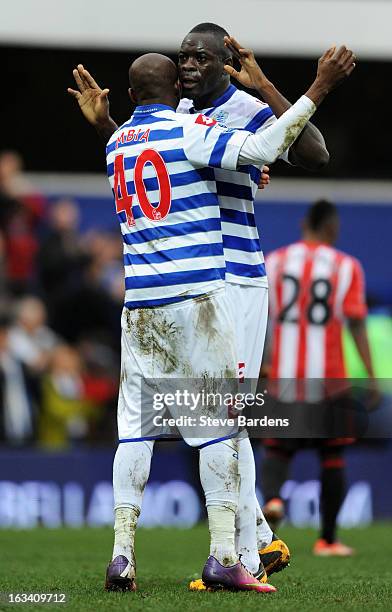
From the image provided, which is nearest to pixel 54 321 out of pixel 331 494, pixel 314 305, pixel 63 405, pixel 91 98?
pixel 63 405

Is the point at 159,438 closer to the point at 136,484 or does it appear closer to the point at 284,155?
the point at 136,484

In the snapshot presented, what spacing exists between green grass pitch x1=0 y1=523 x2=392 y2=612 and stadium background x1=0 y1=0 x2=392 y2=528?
1099 millimetres

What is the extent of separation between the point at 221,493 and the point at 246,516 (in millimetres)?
294

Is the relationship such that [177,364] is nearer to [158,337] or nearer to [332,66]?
[158,337]

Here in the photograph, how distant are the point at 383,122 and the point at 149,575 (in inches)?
413

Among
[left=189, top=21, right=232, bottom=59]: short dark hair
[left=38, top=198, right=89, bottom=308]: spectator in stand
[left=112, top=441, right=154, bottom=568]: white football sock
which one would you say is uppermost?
[left=38, top=198, right=89, bottom=308]: spectator in stand

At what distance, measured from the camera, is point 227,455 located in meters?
5.37

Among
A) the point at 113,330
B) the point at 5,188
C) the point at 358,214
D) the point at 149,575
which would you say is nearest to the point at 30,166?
the point at 5,188

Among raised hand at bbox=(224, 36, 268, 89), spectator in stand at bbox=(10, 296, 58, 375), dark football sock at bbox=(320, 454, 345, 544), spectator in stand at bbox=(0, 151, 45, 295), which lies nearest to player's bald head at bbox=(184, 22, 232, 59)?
raised hand at bbox=(224, 36, 268, 89)

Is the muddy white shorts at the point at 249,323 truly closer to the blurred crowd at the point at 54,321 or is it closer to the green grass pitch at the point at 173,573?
the green grass pitch at the point at 173,573

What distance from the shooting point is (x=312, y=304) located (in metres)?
8.88

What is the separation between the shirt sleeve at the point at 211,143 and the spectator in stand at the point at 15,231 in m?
8.35

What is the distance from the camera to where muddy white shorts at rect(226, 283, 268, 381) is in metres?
5.54

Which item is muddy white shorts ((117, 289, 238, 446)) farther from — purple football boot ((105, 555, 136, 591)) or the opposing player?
the opposing player
